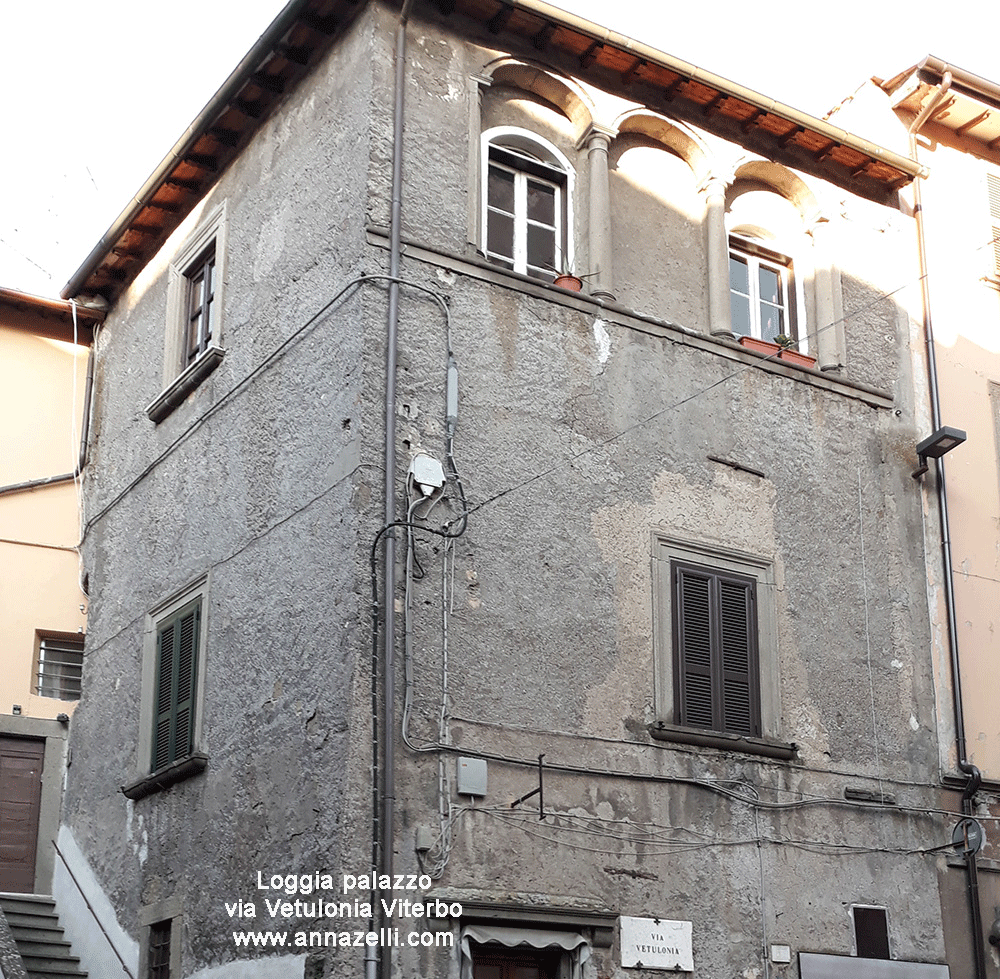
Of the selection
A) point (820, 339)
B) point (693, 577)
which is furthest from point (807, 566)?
point (820, 339)

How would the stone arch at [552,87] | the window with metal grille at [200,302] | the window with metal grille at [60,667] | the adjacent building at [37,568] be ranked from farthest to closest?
the window with metal grille at [60,667]
the adjacent building at [37,568]
the window with metal grille at [200,302]
the stone arch at [552,87]

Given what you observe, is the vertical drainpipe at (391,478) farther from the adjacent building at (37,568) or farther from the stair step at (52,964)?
the adjacent building at (37,568)

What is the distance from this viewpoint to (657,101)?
1355 cm

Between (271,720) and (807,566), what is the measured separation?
14.9ft

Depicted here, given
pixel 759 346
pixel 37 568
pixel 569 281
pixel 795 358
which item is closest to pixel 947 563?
pixel 795 358

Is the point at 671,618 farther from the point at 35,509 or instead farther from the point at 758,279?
the point at 35,509

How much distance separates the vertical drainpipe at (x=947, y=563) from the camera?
1226 cm

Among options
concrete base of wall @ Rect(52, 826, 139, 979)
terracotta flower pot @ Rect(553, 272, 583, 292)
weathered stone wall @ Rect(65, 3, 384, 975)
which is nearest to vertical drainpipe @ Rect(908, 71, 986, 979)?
terracotta flower pot @ Rect(553, 272, 583, 292)

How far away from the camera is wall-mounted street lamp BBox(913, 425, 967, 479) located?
13281 millimetres

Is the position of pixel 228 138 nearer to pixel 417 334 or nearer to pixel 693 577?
pixel 417 334

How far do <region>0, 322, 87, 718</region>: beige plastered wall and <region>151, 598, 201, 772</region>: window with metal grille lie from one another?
3.01 m

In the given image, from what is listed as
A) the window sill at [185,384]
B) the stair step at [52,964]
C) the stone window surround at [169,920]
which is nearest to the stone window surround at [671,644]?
the stone window surround at [169,920]

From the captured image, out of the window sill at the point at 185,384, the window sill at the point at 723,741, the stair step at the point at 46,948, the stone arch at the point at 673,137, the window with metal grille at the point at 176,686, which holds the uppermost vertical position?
the stone arch at the point at 673,137

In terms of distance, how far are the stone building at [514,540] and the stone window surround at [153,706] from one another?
0.05 meters
